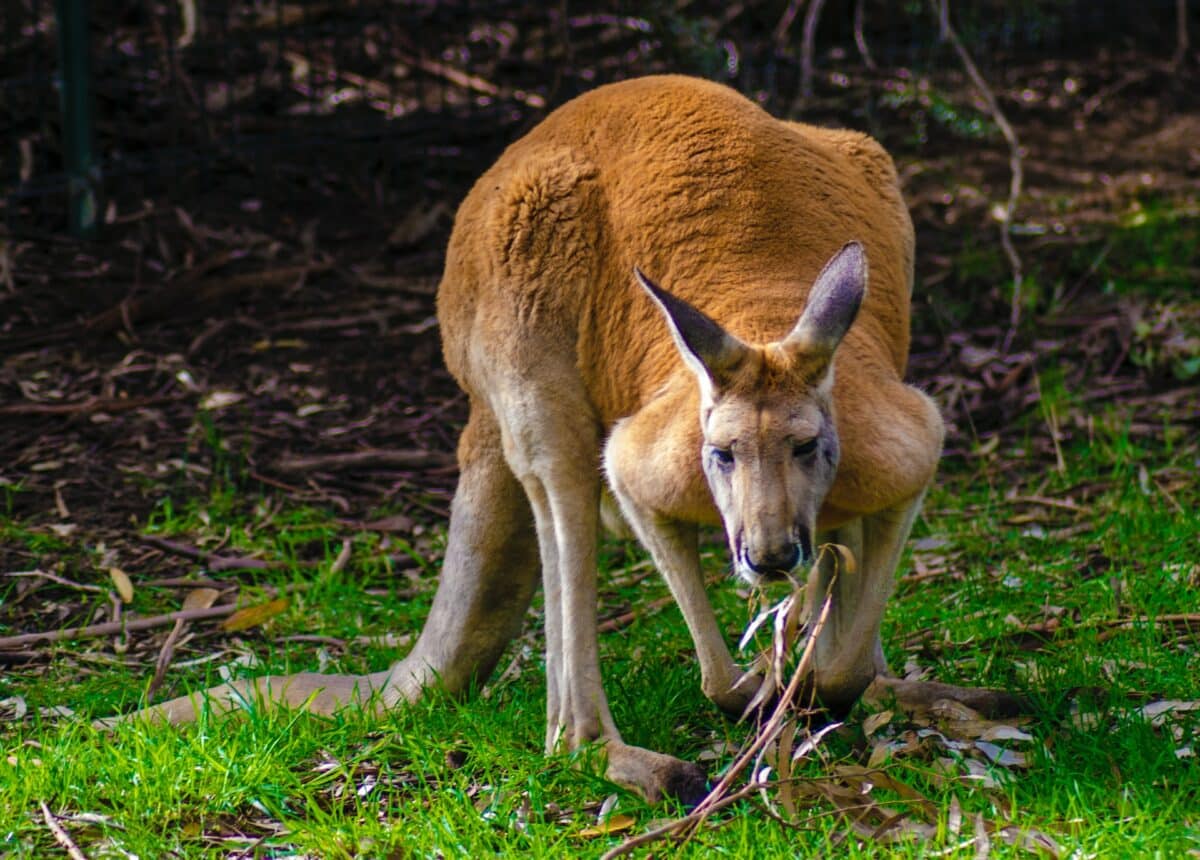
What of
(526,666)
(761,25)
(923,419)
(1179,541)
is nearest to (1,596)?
(526,666)

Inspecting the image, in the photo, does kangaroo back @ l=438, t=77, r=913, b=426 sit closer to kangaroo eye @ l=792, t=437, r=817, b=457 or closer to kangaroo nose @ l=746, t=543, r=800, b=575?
kangaroo eye @ l=792, t=437, r=817, b=457

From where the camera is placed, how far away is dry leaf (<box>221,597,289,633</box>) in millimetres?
4423

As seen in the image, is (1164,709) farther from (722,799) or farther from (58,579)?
(58,579)

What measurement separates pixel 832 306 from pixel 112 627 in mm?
2359

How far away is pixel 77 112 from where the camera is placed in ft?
21.6

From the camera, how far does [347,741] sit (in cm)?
353

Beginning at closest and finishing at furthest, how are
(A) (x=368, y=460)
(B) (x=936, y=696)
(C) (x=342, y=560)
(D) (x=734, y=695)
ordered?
1. (D) (x=734, y=695)
2. (B) (x=936, y=696)
3. (C) (x=342, y=560)
4. (A) (x=368, y=460)

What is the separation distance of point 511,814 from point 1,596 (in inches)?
81.8

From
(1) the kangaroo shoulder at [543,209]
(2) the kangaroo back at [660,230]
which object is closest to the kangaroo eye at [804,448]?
(2) the kangaroo back at [660,230]

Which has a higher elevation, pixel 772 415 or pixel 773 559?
pixel 772 415

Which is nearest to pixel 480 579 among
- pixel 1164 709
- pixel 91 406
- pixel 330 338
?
pixel 1164 709

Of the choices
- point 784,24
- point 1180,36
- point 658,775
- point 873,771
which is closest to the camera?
point 873,771

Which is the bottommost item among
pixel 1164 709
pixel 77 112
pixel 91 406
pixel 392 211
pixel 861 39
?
pixel 91 406

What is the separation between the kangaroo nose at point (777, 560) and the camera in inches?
111
